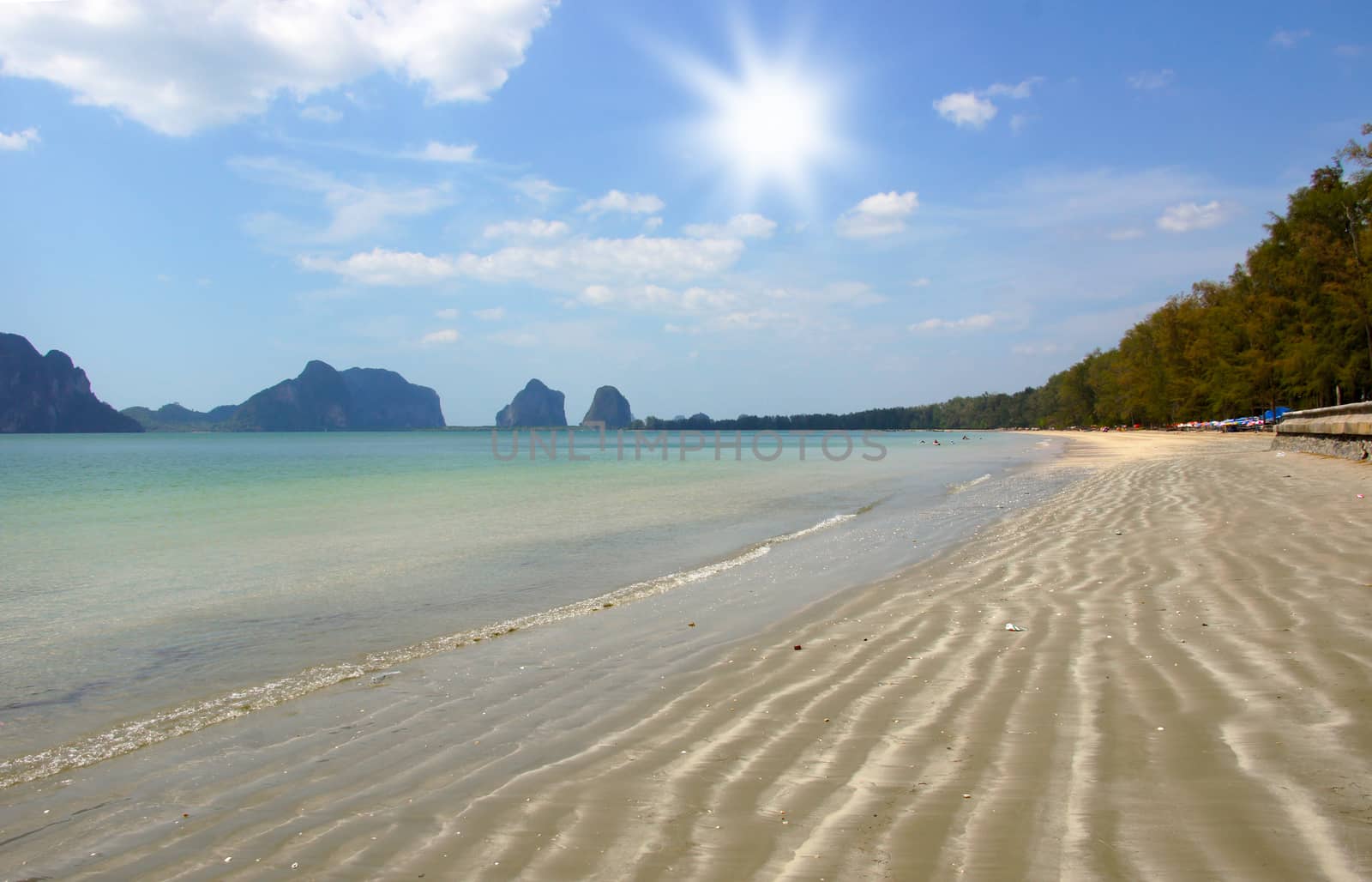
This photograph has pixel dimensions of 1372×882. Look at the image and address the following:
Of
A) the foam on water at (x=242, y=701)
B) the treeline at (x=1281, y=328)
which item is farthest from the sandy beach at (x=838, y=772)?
the treeline at (x=1281, y=328)

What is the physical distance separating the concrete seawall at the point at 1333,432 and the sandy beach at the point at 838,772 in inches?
747

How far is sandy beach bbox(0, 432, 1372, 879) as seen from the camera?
2859 mm

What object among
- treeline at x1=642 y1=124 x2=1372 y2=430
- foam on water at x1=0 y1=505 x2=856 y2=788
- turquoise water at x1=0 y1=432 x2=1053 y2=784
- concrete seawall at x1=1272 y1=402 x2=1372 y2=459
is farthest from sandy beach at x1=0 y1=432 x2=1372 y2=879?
treeline at x1=642 y1=124 x2=1372 y2=430

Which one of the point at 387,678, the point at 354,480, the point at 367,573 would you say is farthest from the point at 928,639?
the point at 354,480

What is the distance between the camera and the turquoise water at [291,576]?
6.07 m

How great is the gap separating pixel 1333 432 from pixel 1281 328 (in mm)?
38850

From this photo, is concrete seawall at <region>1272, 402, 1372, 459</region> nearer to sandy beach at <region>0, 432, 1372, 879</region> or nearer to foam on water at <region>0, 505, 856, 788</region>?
sandy beach at <region>0, 432, 1372, 879</region>

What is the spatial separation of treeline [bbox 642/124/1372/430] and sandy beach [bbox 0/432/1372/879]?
46.1 meters

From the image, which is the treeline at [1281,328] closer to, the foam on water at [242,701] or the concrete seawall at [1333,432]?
the concrete seawall at [1333,432]

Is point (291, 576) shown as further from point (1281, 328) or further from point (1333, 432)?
point (1281, 328)

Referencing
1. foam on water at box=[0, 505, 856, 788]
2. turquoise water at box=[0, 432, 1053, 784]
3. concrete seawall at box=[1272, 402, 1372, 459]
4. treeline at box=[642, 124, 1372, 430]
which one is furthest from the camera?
treeline at box=[642, 124, 1372, 430]

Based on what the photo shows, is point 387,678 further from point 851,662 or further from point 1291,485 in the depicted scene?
point 1291,485

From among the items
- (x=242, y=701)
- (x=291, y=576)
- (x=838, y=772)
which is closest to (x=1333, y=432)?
(x=838, y=772)

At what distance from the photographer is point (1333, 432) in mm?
23672
